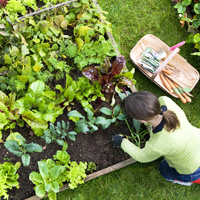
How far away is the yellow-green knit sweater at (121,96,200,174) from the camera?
2.24 metres

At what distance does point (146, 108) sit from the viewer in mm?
2051

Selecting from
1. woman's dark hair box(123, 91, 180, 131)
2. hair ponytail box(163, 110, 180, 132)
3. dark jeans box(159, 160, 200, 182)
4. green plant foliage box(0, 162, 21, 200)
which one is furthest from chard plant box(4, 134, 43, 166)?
dark jeans box(159, 160, 200, 182)

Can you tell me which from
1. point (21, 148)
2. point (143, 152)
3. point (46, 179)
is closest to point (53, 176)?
point (46, 179)

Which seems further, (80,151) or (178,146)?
(80,151)

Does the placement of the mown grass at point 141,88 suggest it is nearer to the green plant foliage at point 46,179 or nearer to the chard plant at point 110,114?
the green plant foliage at point 46,179

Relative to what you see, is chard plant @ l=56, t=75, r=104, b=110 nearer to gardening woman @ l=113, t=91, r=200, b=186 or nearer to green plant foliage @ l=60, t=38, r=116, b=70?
green plant foliage @ l=60, t=38, r=116, b=70

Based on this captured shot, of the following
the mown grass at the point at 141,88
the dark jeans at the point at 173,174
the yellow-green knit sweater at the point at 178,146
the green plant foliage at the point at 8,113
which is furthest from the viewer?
the mown grass at the point at 141,88

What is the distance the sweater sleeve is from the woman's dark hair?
1.08 ft

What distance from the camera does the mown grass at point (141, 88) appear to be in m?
2.99

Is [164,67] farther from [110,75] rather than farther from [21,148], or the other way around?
[21,148]

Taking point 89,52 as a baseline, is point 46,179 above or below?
below

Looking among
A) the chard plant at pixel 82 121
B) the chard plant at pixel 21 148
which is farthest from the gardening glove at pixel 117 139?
the chard plant at pixel 21 148

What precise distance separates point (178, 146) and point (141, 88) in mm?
1301

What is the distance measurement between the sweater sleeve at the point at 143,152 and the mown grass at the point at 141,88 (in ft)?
1.74
